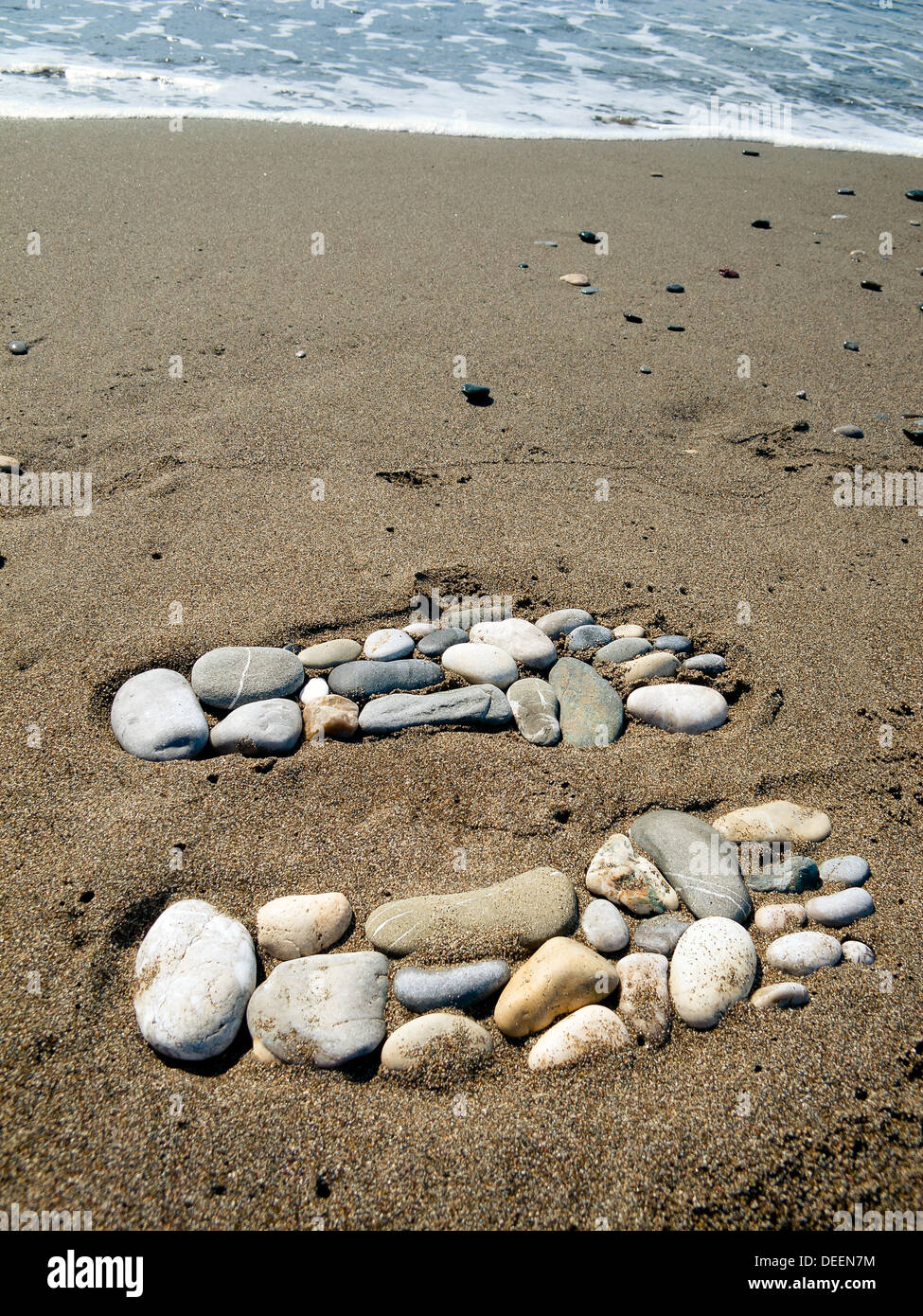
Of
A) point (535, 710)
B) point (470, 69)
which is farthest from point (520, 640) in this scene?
point (470, 69)

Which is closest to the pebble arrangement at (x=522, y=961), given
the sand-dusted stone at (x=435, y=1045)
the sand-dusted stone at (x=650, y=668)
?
the sand-dusted stone at (x=435, y=1045)

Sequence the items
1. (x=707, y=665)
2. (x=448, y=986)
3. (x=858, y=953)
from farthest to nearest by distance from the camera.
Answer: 1. (x=707, y=665)
2. (x=858, y=953)
3. (x=448, y=986)

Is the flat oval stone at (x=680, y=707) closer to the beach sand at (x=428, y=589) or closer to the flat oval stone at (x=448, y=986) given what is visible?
the beach sand at (x=428, y=589)

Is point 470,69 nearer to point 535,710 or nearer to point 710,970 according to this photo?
point 535,710

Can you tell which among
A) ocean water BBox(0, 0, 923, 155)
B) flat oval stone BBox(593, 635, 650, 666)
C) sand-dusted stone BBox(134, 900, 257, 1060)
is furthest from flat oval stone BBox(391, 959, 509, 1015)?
ocean water BBox(0, 0, 923, 155)

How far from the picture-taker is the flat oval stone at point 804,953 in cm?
189

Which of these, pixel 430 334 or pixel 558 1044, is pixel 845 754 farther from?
pixel 430 334

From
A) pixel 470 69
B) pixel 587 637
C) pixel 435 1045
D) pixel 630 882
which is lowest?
pixel 435 1045

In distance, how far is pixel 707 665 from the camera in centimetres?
263

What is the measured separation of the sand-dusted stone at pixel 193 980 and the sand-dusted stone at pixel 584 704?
1088 millimetres

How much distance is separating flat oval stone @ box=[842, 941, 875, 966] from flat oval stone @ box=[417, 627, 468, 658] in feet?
4.49

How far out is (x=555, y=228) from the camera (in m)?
5.10

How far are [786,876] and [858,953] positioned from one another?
0.24 meters
